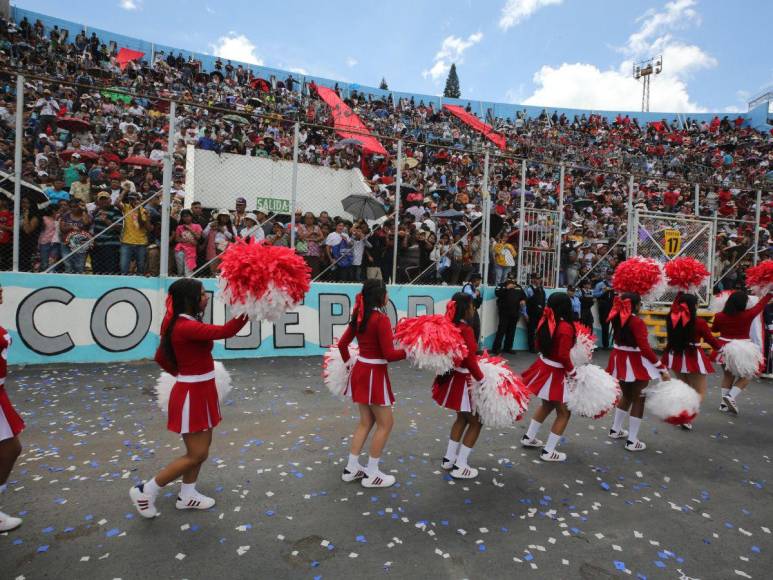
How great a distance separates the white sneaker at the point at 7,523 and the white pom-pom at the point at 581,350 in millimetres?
4250

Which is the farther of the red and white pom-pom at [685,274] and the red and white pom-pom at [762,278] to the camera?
the red and white pom-pom at [762,278]

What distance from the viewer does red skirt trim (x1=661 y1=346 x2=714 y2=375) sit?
5.26m

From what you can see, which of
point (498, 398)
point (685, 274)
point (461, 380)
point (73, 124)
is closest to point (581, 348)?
point (498, 398)

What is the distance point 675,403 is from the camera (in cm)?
461

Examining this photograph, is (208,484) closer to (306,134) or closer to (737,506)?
(737,506)

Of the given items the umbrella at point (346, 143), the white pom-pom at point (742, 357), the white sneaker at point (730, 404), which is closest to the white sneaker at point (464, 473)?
the white pom-pom at point (742, 357)

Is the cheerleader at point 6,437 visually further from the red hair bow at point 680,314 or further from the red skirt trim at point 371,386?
the red hair bow at point 680,314

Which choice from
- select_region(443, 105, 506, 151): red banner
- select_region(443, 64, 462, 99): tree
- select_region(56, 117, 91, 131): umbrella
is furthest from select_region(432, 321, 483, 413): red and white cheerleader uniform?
select_region(443, 64, 462, 99): tree

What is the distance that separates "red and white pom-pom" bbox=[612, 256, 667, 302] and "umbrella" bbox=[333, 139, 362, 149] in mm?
9432

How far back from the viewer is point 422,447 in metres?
4.57

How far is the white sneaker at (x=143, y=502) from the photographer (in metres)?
3.07

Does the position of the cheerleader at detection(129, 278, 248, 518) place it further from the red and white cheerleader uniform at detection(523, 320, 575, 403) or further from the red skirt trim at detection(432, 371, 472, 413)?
the red and white cheerleader uniform at detection(523, 320, 575, 403)

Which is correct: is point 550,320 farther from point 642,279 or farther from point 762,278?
point 762,278

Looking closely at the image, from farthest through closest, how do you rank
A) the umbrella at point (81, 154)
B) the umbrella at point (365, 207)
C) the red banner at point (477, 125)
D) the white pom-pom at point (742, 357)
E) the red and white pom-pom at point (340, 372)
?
the red banner at point (477, 125), the umbrella at point (81, 154), the umbrella at point (365, 207), the white pom-pom at point (742, 357), the red and white pom-pom at point (340, 372)
